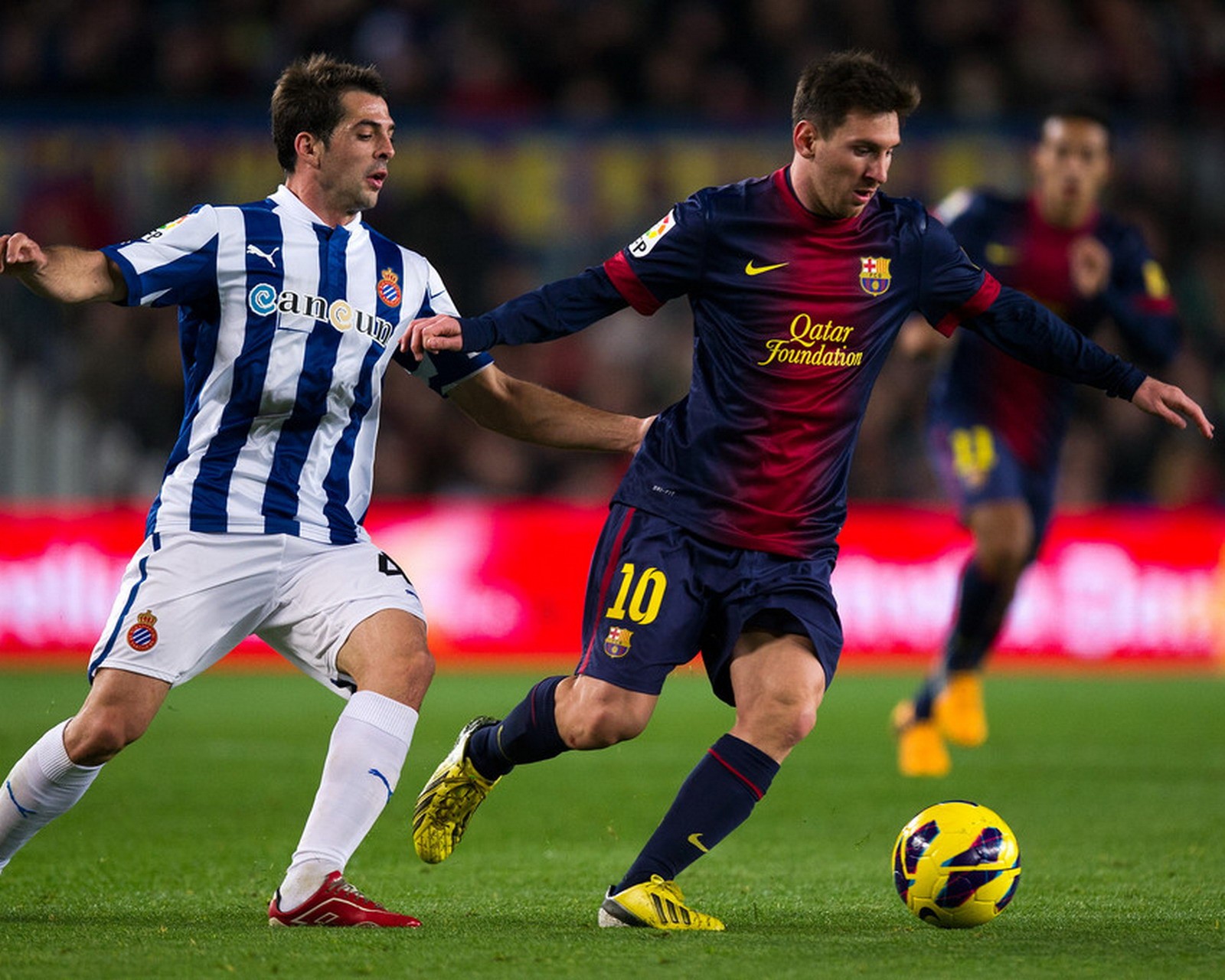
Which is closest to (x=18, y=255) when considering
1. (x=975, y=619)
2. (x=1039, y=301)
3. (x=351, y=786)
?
(x=351, y=786)

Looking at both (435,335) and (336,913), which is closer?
(336,913)

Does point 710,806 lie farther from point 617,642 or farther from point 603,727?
point 617,642

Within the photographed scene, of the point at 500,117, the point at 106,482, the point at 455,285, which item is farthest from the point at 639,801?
the point at 500,117

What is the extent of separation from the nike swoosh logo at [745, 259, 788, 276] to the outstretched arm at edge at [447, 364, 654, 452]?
0.60m

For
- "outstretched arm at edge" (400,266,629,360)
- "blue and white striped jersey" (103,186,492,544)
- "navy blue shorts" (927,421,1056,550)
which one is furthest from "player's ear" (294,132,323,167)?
"navy blue shorts" (927,421,1056,550)

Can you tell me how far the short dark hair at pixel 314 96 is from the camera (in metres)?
4.80

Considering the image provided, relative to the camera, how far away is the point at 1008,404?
8180 mm

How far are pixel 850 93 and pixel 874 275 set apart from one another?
48 cm

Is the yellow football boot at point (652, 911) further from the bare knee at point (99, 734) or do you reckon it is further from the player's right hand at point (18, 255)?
the player's right hand at point (18, 255)

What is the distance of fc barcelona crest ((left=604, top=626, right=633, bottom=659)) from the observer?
15.0ft

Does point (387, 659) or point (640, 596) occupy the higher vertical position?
point (640, 596)

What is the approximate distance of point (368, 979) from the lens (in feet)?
11.9

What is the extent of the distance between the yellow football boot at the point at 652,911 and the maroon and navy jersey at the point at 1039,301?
3892mm

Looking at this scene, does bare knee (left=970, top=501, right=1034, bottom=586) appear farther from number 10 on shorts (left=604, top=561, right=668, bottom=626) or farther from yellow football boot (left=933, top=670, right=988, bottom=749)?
number 10 on shorts (left=604, top=561, right=668, bottom=626)
